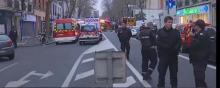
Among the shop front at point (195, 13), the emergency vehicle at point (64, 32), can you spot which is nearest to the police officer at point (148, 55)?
the emergency vehicle at point (64, 32)

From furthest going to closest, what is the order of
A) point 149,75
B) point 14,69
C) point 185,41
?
point 185,41 < point 14,69 < point 149,75

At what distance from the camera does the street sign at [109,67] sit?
11.6m

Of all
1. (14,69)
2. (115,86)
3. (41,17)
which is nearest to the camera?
(115,86)

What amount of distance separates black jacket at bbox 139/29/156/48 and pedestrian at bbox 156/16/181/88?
2.51m

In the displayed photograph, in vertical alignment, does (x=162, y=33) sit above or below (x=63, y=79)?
above

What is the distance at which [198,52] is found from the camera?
12016mm

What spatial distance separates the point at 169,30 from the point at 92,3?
347 feet

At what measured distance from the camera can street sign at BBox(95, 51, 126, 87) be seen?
1156 centimetres

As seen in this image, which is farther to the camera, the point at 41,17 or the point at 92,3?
the point at 92,3

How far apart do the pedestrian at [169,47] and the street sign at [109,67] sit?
1.18m

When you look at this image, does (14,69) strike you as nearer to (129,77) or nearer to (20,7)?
(129,77)

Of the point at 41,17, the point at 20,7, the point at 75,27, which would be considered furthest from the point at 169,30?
the point at 41,17

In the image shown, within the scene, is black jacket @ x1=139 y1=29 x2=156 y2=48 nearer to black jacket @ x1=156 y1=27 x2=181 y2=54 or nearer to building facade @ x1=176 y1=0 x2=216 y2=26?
black jacket @ x1=156 y1=27 x2=181 y2=54

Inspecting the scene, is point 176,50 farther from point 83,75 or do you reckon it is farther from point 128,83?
point 83,75
